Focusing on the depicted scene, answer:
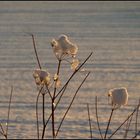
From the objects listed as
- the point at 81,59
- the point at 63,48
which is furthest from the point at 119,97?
the point at 81,59

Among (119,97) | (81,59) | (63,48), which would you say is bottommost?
(119,97)

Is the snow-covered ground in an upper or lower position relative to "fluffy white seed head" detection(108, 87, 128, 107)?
upper

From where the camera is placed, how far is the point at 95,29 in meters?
9.30

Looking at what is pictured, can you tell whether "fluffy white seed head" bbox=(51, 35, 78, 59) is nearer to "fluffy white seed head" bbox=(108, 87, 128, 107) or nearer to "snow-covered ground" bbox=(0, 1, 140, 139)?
"fluffy white seed head" bbox=(108, 87, 128, 107)

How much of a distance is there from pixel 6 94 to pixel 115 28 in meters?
5.17

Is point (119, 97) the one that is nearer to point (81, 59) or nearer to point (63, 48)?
point (63, 48)

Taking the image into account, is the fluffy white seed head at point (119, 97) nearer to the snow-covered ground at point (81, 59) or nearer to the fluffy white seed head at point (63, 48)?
the fluffy white seed head at point (63, 48)

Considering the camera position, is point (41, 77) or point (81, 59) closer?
point (41, 77)

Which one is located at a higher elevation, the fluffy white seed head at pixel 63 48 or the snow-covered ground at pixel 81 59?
the snow-covered ground at pixel 81 59

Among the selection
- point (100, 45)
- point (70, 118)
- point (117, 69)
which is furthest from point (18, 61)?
point (70, 118)

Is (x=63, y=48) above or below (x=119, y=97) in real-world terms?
above

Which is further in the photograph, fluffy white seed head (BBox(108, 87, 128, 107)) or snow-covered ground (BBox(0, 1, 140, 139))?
snow-covered ground (BBox(0, 1, 140, 139))

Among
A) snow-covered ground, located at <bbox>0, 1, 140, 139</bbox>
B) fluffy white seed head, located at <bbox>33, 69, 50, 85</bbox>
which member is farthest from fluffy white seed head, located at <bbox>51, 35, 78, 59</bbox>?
snow-covered ground, located at <bbox>0, 1, 140, 139</bbox>

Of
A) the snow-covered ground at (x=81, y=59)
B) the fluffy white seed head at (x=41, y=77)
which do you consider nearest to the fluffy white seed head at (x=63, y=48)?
the fluffy white seed head at (x=41, y=77)
